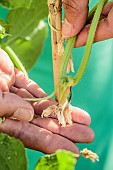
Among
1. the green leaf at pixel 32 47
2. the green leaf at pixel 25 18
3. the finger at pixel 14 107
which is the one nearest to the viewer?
the finger at pixel 14 107

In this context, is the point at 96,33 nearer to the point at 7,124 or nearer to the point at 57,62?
the point at 57,62

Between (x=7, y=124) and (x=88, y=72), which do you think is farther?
(x=88, y=72)

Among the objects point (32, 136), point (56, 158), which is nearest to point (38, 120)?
point (32, 136)

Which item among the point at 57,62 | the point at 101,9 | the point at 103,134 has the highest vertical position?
the point at 101,9

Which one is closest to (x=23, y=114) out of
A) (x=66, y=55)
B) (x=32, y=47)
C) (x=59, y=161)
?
(x=66, y=55)

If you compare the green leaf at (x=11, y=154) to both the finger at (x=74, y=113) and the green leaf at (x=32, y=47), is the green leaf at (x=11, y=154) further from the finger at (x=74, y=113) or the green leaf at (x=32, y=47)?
the green leaf at (x=32, y=47)

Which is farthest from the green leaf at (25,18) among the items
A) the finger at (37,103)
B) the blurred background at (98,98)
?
the finger at (37,103)
